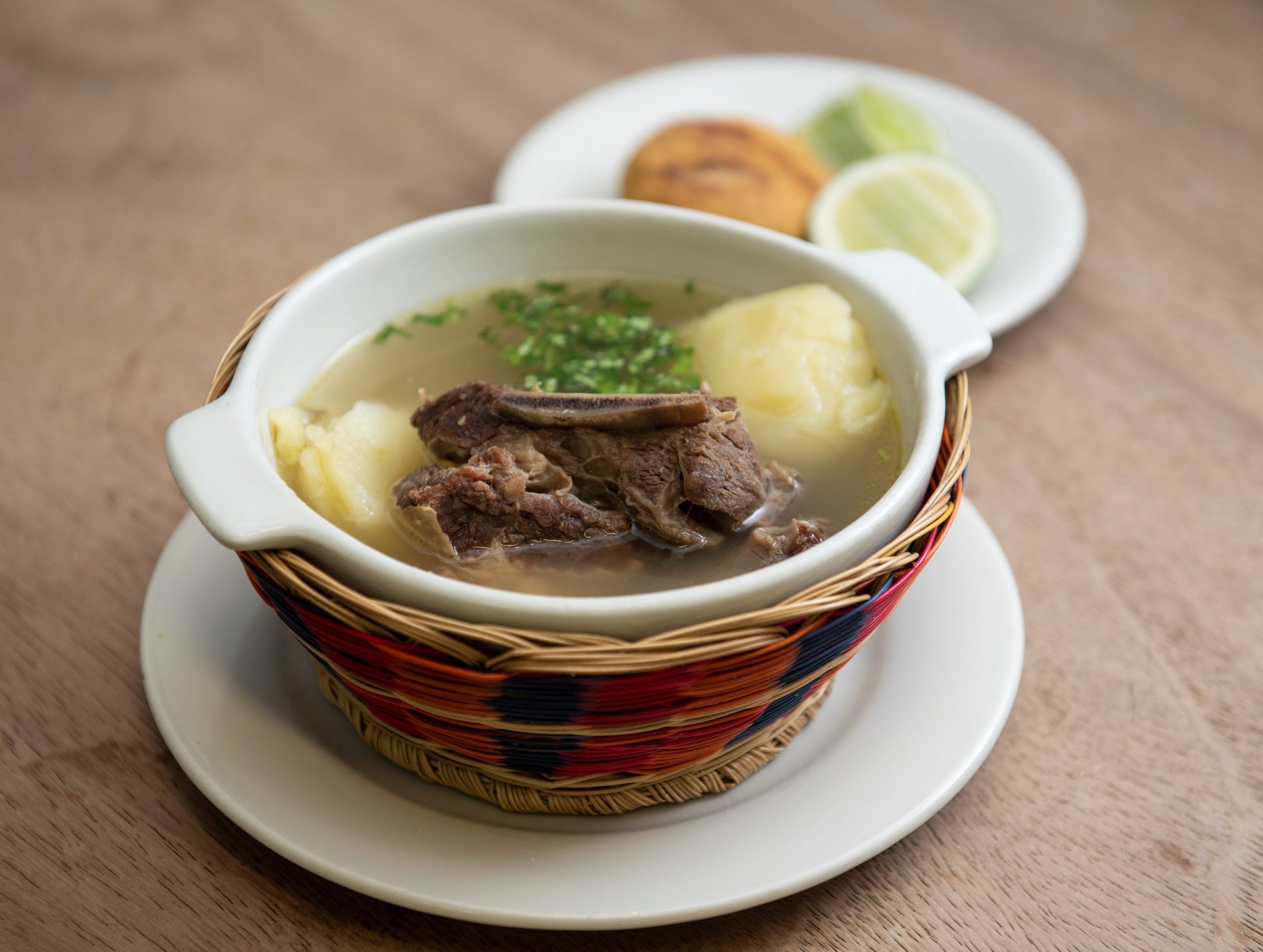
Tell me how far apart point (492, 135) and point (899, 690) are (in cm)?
250

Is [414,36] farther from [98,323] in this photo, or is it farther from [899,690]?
[899,690]

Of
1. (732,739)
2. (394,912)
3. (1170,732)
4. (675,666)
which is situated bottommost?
(1170,732)

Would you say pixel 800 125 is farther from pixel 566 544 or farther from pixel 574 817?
pixel 574 817

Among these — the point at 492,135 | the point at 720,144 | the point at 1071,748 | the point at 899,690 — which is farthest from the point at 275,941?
the point at 492,135

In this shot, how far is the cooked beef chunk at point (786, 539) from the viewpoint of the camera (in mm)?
1683

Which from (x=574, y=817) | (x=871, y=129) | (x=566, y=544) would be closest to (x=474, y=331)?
(x=566, y=544)

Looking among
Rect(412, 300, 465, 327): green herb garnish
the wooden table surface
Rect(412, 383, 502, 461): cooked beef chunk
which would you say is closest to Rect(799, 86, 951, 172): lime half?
the wooden table surface

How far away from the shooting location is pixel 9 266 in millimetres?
2961

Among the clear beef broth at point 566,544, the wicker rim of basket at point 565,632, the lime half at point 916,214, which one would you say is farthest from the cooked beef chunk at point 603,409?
the lime half at point 916,214

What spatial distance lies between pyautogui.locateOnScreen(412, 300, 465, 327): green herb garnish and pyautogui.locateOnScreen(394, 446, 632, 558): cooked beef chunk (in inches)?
19.4

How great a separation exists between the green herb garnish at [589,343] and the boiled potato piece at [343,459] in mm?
319

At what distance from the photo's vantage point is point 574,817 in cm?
161

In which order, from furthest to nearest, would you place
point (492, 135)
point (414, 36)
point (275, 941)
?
point (414, 36), point (492, 135), point (275, 941)

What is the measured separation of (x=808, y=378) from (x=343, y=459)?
82 cm
